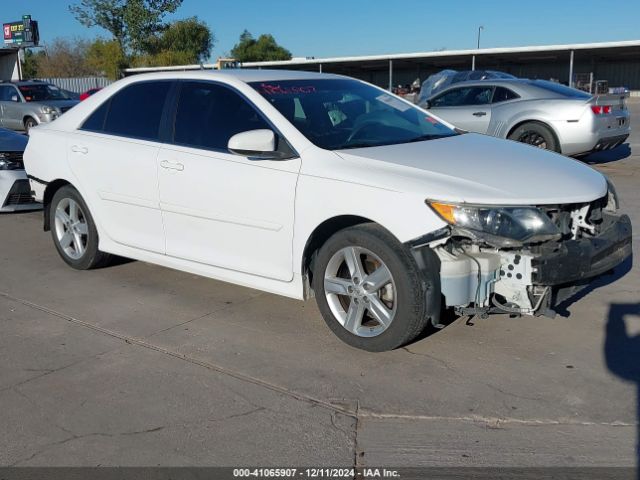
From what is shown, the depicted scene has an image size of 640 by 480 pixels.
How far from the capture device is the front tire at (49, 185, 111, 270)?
6070 mm

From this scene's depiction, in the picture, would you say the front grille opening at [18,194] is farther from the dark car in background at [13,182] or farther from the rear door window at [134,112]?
the rear door window at [134,112]

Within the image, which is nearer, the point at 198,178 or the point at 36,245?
the point at 198,178

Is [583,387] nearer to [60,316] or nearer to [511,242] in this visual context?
[511,242]

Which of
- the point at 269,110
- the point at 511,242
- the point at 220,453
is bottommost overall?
the point at 220,453

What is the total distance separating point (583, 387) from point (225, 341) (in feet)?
7.31

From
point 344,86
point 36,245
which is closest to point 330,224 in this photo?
point 344,86

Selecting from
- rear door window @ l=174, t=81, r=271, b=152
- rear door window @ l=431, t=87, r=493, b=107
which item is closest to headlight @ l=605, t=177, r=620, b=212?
rear door window @ l=174, t=81, r=271, b=152

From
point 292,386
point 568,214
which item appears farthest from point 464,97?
point 292,386

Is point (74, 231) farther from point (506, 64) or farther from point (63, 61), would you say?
point (63, 61)

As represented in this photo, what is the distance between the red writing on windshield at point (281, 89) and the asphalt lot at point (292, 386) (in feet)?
5.21

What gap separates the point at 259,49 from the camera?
264 ft

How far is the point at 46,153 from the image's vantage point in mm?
6262

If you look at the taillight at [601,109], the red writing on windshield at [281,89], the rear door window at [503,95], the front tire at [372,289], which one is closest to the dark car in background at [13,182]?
the red writing on windshield at [281,89]

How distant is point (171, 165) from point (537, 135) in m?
7.83
